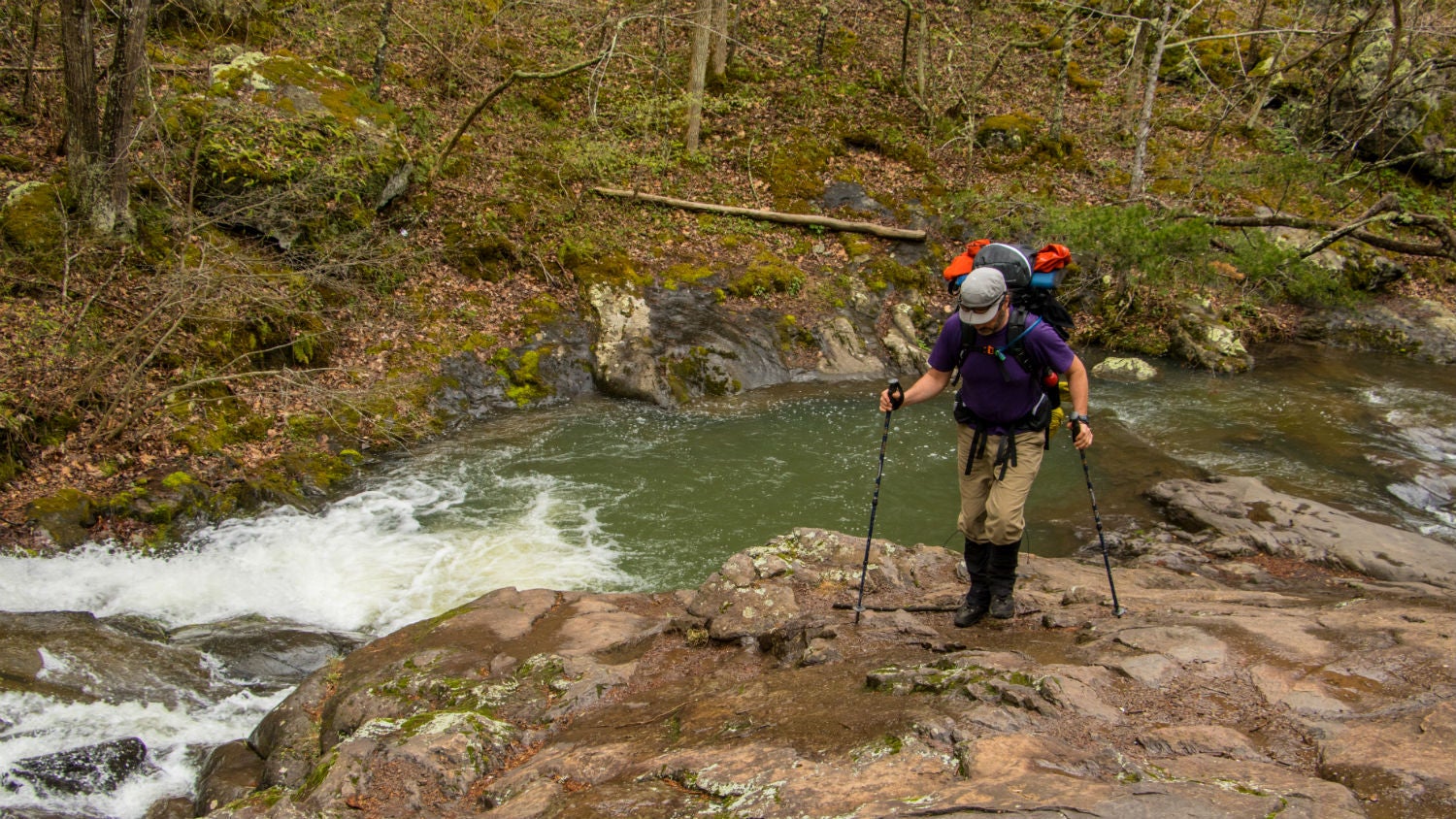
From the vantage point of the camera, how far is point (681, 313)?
14891mm

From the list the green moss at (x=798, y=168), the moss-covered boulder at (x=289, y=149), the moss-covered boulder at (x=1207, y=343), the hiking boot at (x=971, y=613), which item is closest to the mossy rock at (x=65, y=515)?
the moss-covered boulder at (x=289, y=149)

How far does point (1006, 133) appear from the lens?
21.3 m

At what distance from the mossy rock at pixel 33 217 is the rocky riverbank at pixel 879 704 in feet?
19.8

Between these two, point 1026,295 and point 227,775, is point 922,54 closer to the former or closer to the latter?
point 1026,295

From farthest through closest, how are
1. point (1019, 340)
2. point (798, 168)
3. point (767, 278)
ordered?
point (798, 168) → point (767, 278) → point (1019, 340)

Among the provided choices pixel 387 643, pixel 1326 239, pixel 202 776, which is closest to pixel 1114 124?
pixel 1326 239

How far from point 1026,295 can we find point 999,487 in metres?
1.23

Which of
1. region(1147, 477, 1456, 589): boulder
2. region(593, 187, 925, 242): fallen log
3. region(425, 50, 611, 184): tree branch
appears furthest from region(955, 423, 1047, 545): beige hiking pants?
region(593, 187, 925, 242): fallen log

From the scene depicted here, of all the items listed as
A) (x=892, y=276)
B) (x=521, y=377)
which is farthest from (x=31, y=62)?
(x=892, y=276)

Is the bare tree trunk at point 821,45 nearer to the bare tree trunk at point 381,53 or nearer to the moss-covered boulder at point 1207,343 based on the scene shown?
the bare tree trunk at point 381,53

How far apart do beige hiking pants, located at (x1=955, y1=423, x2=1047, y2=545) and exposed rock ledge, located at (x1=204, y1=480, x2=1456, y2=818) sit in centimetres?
70

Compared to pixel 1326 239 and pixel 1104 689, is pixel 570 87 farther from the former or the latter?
pixel 1104 689

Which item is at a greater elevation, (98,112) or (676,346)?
(98,112)

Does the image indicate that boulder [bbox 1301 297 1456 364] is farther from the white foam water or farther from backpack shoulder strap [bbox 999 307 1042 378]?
the white foam water
